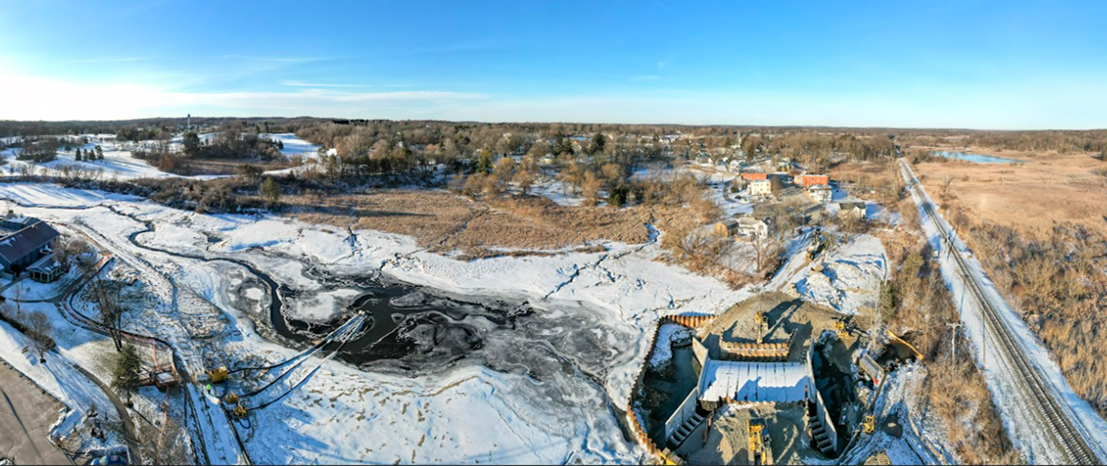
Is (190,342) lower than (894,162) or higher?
lower

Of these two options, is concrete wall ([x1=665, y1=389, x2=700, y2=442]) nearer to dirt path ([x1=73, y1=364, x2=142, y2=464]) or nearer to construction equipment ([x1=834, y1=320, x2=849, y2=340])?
construction equipment ([x1=834, y1=320, x2=849, y2=340])

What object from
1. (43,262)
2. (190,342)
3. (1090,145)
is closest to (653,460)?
(190,342)

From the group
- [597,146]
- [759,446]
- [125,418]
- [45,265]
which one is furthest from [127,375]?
[597,146]

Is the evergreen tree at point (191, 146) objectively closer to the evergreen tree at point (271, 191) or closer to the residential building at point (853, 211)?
the evergreen tree at point (271, 191)

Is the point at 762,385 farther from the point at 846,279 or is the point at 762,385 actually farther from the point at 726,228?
the point at 726,228

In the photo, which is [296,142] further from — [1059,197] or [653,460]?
[1059,197]

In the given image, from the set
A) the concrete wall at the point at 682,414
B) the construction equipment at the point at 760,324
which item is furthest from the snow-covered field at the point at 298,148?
the concrete wall at the point at 682,414
